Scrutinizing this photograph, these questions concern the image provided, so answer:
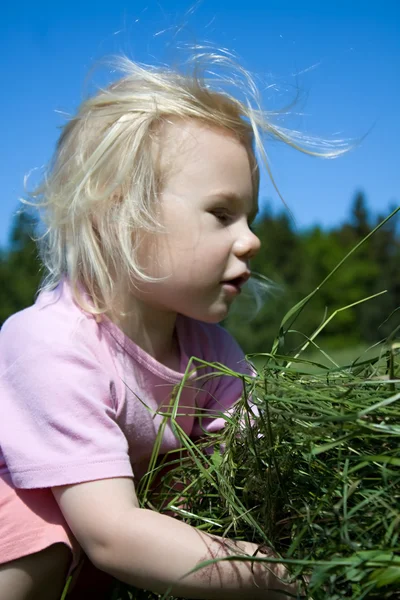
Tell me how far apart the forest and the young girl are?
28.7 ft

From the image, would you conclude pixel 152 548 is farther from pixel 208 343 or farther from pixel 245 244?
pixel 208 343

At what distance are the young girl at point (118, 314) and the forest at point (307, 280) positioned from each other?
8734mm

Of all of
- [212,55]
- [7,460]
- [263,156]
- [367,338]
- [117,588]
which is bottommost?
[367,338]

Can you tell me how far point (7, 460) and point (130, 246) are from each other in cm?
47

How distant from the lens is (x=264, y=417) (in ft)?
3.06

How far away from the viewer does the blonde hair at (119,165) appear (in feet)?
4.59

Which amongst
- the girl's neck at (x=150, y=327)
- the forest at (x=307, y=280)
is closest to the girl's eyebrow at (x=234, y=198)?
the girl's neck at (x=150, y=327)

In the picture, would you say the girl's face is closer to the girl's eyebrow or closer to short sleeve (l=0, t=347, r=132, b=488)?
the girl's eyebrow

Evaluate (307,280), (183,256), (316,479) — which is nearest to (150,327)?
(183,256)

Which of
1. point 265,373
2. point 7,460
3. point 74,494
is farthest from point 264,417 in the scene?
point 7,460

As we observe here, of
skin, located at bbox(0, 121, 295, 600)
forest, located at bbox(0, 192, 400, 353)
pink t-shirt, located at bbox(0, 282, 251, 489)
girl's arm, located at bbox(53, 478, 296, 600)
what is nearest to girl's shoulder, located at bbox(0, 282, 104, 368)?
pink t-shirt, located at bbox(0, 282, 251, 489)

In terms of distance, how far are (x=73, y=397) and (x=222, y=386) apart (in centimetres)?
50

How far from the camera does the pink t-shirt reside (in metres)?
1.17

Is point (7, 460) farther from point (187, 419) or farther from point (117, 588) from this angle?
point (187, 419)
